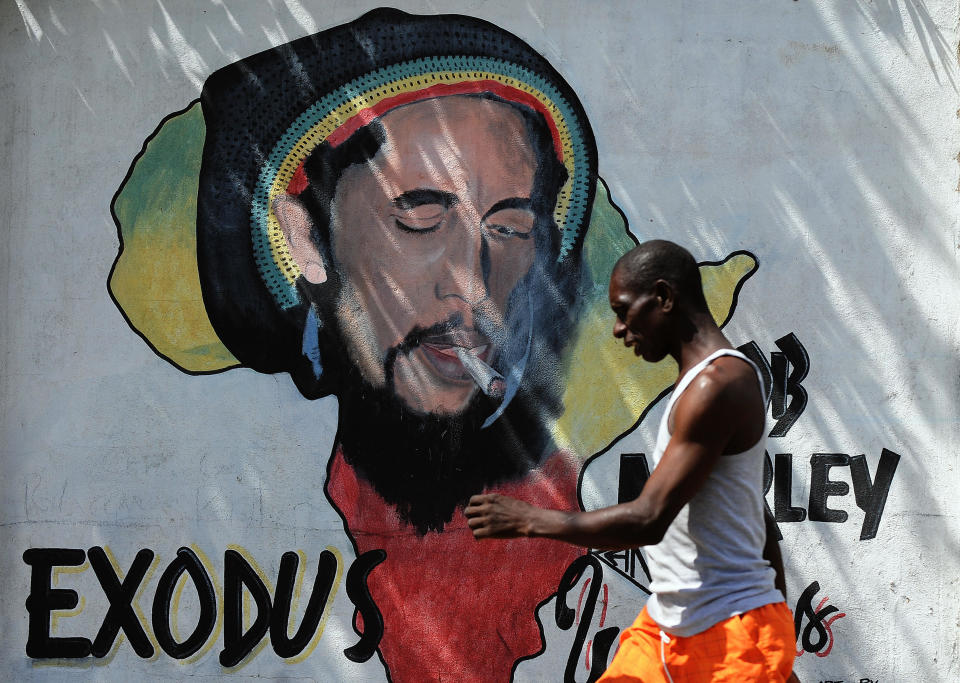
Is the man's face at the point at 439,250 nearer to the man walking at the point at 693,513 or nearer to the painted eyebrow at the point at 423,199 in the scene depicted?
the painted eyebrow at the point at 423,199

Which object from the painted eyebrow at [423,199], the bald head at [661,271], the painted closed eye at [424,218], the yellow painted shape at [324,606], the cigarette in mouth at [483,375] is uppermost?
the bald head at [661,271]

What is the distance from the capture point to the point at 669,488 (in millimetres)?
2223

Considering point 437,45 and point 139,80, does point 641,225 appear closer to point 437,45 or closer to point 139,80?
point 437,45

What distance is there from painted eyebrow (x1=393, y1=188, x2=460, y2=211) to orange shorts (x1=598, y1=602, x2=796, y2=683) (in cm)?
215

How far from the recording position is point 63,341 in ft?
13.5

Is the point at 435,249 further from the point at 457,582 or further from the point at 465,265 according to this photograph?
the point at 457,582

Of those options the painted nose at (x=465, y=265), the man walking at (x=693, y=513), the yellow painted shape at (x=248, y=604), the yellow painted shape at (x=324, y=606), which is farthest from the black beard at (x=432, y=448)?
the man walking at (x=693, y=513)

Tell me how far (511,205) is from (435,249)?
0.36 m

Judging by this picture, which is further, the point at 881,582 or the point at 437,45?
the point at 437,45

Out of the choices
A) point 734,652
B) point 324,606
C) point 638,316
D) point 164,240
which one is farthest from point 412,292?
point 734,652

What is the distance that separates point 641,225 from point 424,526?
59.9 inches

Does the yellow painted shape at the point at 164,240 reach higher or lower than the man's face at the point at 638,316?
lower

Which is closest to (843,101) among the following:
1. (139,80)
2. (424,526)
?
(424,526)

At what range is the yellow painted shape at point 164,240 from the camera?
4086 mm
